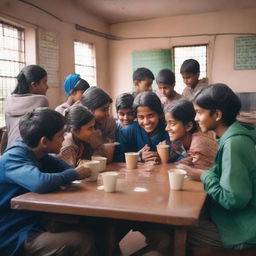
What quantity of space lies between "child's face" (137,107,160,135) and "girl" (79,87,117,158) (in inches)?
12.7

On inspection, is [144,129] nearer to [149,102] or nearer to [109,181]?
[149,102]

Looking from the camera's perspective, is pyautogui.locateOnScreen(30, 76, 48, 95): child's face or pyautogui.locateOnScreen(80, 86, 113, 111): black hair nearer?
pyautogui.locateOnScreen(80, 86, 113, 111): black hair

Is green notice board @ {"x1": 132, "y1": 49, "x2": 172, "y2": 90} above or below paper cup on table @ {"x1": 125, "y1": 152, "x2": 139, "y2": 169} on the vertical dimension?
above

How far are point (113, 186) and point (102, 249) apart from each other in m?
0.47

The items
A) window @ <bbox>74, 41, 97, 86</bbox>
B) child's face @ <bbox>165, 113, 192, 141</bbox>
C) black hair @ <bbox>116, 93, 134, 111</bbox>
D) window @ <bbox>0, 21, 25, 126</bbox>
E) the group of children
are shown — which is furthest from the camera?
window @ <bbox>74, 41, 97, 86</bbox>

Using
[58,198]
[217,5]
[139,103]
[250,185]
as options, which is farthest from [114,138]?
[217,5]

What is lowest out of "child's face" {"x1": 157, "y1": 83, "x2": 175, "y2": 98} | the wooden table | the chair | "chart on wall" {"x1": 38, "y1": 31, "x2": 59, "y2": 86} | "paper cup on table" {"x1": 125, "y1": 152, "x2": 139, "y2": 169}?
the chair

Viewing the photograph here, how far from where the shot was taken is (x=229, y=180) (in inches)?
56.7

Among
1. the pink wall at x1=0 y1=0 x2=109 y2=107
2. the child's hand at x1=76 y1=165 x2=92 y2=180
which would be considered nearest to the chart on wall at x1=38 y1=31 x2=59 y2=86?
the pink wall at x1=0 y1=0 x2=109 y2=107

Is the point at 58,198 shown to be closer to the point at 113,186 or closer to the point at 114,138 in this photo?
the point at 113,186

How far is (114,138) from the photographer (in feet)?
9.41

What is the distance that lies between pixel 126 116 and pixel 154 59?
443 cm

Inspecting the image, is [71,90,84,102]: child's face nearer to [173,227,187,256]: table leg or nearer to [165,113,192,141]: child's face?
[165,113,192,141]: child's face

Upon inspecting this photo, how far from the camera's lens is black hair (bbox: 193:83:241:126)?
1.72 meters
